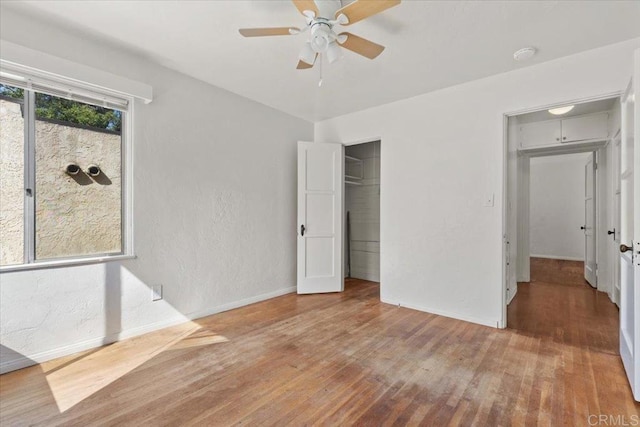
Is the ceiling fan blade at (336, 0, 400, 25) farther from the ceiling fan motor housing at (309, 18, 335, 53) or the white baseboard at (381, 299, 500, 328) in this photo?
the white baseboard at (381, 299, 500, 328)

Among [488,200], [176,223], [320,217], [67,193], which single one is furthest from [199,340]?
[488,200]

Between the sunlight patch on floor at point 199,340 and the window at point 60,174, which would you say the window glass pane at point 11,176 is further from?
the sunlight patch on floor at point 199,340

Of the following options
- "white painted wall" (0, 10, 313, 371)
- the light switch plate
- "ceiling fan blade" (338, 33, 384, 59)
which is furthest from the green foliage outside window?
the light switch plate

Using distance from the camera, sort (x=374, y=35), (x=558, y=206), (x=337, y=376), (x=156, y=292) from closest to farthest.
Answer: (x=337, y=376), (x=374, y=35), (x=156, y=292), (x=558, y=206)

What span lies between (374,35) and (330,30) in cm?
61

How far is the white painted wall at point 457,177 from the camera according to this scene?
2.78 meters

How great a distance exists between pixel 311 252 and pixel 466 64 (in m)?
2.88

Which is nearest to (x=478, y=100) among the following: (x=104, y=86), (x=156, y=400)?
(x=104, y=86)

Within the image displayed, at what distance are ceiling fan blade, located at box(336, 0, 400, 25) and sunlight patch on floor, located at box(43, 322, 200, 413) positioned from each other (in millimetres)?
2852

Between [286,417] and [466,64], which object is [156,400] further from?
[466,64]

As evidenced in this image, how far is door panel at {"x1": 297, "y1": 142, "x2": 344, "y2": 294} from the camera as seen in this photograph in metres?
4.29

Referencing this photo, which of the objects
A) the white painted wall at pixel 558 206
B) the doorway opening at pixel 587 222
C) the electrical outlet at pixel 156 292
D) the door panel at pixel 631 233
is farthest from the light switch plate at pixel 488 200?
the white painted wall at pixel 558 206

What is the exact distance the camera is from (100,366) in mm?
2289

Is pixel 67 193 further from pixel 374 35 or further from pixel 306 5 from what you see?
pixel 374 35
